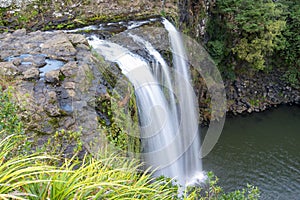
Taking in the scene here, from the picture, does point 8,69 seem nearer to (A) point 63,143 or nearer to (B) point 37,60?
(B) point 37,60

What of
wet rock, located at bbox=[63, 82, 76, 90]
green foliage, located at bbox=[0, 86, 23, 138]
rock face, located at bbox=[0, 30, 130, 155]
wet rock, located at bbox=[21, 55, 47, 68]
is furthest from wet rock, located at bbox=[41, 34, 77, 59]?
green foliage, located at bbox=[0, 86, 23, 138]

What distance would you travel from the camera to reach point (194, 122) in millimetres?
8969

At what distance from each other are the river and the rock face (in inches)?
192

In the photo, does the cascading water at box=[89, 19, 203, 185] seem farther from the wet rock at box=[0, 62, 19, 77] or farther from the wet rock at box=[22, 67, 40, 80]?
the wet rock at box=[0, 62, 19, 77]

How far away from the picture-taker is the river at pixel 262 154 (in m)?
7.94

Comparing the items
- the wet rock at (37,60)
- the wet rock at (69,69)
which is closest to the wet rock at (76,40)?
the wet rock at (37,60)

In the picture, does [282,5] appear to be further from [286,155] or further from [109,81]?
[109,81]

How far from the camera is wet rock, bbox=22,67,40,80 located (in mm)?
4124

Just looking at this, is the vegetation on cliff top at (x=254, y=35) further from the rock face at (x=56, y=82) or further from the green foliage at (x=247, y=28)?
the rock face at (x=56, y=82)

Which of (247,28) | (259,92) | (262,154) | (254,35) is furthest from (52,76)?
(259,92)

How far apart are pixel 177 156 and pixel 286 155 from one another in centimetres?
388

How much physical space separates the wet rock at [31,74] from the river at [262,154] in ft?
17.6

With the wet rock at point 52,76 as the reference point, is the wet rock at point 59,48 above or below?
above

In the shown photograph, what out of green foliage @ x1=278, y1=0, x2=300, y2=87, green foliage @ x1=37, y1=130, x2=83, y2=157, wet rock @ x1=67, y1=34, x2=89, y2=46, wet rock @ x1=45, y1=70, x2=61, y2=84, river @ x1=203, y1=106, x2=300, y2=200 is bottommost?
river @ x1=203, y1=106, x2=300, y2=200
